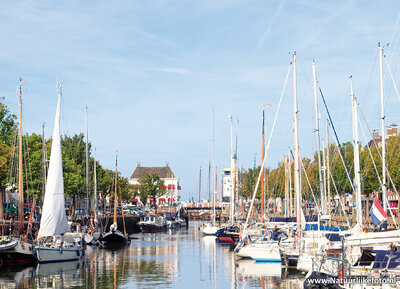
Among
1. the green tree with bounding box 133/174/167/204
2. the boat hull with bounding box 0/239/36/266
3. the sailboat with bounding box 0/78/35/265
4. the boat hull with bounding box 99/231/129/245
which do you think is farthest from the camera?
the green tree with bounding box 133/174/167/204

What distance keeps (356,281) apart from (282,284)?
11.9 m

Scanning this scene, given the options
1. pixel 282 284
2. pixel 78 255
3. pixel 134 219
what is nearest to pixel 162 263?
pixel 78 255

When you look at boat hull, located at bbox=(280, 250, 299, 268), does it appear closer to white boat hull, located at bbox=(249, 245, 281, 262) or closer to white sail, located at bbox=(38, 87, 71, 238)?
white boat hull, located at bbox=(249, 245, 281, 262)

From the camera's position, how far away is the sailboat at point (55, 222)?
156ft

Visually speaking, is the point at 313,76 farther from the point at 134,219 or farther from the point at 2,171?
the point at 134,219

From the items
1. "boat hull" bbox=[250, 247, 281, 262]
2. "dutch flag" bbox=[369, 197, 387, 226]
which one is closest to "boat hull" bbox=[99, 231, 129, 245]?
"boat hull" bbox=[250, 247, 281, 262]

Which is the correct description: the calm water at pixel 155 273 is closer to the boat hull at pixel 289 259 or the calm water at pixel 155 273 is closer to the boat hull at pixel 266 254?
the boat hull at pixel 266 254

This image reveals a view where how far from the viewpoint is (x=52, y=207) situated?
48.2 metres

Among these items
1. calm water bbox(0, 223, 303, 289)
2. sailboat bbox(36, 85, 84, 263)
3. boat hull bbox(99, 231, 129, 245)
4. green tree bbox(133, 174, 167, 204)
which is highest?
green tree bbox(133, 174, 167, 204)

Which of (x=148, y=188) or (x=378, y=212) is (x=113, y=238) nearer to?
(x=378, y=212)

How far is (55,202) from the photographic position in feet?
159

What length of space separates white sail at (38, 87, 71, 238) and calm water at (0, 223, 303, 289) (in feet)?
11.0

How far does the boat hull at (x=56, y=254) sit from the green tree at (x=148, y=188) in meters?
105

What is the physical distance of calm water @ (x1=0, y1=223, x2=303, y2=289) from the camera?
37.3 m
